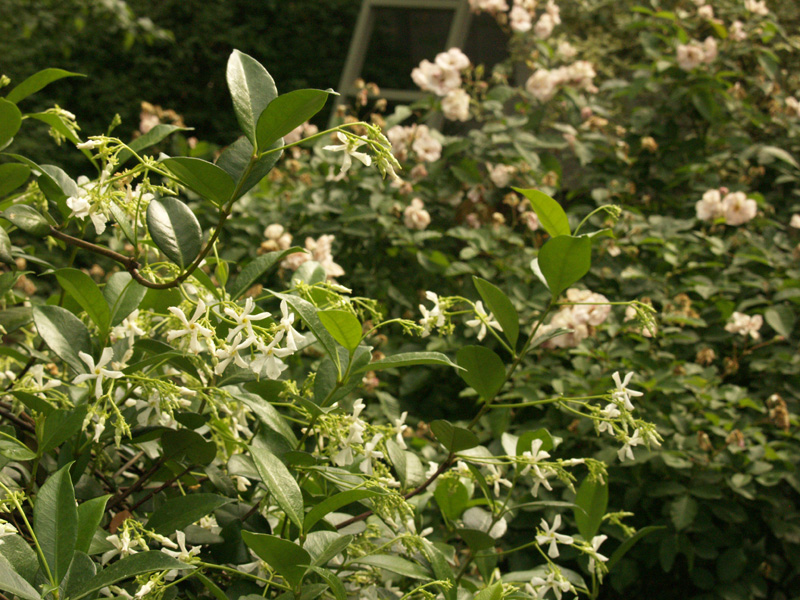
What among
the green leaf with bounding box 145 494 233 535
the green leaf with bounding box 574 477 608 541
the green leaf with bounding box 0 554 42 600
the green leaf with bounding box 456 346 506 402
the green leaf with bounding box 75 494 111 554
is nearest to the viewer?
the green leaf with bounding box 0 554 42 600

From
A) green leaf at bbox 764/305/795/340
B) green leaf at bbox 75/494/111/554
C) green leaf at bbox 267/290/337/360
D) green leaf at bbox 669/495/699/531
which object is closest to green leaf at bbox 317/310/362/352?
green leaf at bbox 267/290/337/360

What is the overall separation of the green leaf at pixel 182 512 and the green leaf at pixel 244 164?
0.28 meters

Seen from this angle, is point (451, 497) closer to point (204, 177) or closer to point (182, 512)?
point (182, 512)

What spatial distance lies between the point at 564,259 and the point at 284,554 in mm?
381

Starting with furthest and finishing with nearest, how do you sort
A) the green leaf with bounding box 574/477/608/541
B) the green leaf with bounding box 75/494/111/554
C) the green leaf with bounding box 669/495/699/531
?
the green leaf with bounding box 669/495/699/531
the green leaf with bounding box 574/477/608/541
the green leaf with bounding box 75/494/111/554

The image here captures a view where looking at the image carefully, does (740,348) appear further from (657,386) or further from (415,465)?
(415,465)

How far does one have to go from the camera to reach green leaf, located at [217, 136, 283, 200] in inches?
23.6

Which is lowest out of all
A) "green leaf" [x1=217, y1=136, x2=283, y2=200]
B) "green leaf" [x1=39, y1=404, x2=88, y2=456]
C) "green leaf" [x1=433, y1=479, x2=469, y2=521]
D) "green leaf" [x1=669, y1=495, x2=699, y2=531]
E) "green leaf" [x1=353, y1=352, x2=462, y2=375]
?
"green leaf" [x1=669, y1=495, x2=699, y2=531]

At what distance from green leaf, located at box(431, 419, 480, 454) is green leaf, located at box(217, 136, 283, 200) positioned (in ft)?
0.96

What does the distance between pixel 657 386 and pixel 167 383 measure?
1329mm

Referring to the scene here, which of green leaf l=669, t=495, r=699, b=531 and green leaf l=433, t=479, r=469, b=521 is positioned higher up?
green leaf l=433, t=479, r=469, b=521

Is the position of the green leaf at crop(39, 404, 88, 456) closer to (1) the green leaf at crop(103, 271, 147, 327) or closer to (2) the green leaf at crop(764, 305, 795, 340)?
(1) the green leaf at crop(103, 271, 147, 327)

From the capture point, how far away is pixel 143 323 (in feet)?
2.66

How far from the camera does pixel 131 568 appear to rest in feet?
1.66
